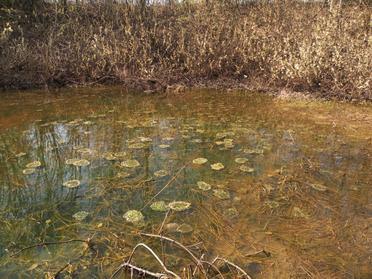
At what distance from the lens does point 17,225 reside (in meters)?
3.34

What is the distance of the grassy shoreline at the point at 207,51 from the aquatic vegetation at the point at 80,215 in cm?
595

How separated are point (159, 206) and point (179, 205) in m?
0.20

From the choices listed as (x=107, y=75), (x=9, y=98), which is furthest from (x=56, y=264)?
(x=107, y=75)

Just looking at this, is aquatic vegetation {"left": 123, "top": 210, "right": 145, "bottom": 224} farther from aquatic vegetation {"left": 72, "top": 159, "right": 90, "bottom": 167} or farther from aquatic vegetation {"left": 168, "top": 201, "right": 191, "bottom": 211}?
aquatic vegetation {"left": 72, "top": 159, "right": 90, "bottom": 167}

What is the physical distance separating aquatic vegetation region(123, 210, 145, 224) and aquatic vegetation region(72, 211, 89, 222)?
38cm

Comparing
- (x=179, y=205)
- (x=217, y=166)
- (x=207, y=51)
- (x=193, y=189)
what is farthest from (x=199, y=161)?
(x=207, y=51)

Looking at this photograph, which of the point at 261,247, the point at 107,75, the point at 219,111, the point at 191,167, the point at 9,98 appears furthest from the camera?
the point at 107,75

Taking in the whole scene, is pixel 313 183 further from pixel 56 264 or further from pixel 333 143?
pixel 56 264

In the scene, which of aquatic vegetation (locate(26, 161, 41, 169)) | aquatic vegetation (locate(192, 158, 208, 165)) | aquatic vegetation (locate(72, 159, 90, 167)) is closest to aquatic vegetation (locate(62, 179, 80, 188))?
aquatic vegetation (locate(72, 159, 90, 167))

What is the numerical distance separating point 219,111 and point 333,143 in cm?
244

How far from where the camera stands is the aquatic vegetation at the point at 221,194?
3.86 metres

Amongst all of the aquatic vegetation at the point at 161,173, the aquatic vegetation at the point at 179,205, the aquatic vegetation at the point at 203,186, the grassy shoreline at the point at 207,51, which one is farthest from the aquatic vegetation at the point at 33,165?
the grassy shoreline at the point at 207,51

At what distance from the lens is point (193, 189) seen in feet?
13.3

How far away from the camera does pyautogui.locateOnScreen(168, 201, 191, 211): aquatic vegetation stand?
11.8 feet
